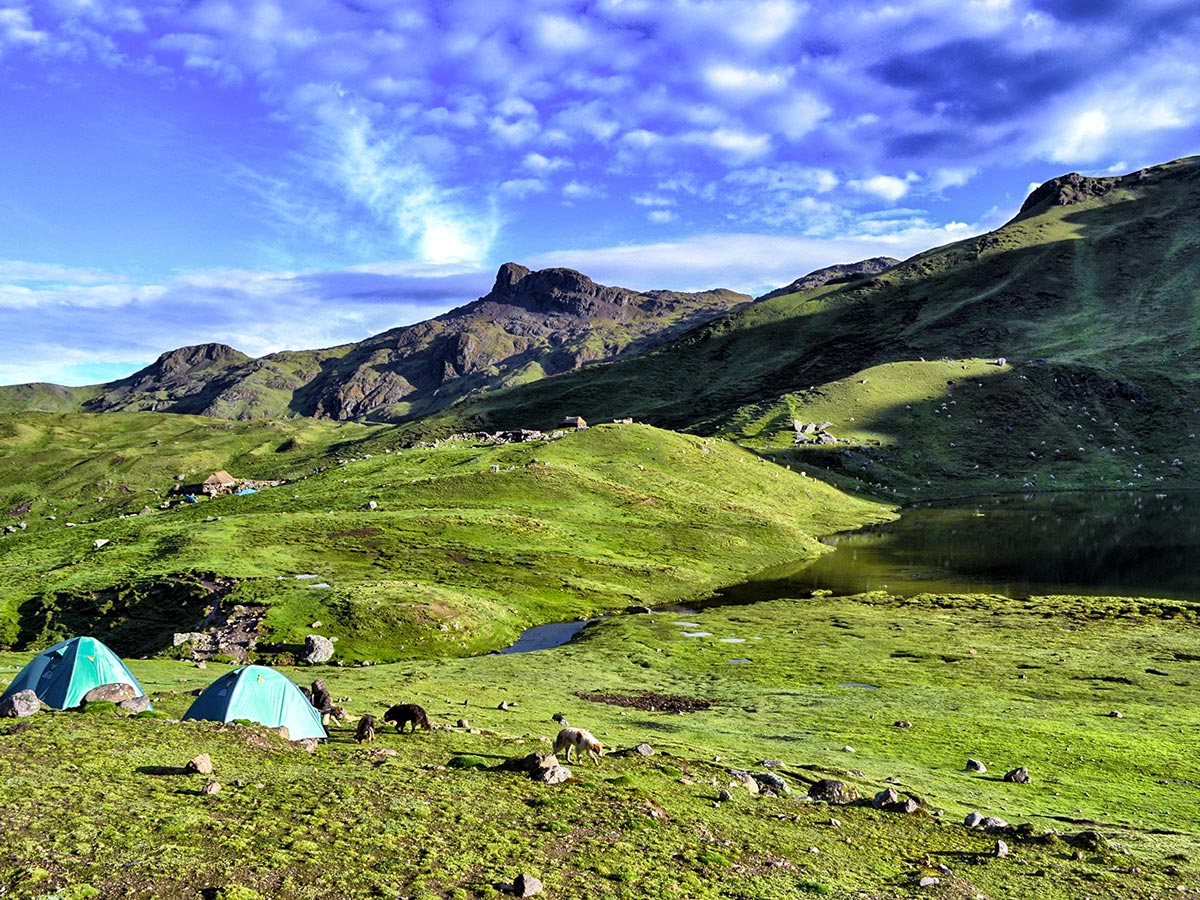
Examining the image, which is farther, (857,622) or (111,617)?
(857,622)

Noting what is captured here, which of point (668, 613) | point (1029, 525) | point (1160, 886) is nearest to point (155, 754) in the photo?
point (1160, 886)

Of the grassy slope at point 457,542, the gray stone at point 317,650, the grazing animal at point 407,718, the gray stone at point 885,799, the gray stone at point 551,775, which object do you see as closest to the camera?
the gray stone at point 551,775

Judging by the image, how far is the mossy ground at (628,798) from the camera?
1697 centimetres

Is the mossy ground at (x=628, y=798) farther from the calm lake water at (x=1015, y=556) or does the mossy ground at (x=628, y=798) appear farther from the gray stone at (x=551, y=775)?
the calm lake water at (x=1015, y=556)

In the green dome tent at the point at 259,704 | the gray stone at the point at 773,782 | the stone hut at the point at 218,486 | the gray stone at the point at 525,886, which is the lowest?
the gray stone at the point at 773,782

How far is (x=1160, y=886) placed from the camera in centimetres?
2009

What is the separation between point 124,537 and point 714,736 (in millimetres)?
89504

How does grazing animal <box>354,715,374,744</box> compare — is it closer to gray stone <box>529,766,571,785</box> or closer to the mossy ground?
the mossy ground

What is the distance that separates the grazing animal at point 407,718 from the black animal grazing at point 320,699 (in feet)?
13.2

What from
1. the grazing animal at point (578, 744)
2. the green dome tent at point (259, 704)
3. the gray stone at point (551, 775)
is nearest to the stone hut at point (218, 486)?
the green dome tent at point (259, 704)

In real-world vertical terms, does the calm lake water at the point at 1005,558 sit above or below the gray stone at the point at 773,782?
below

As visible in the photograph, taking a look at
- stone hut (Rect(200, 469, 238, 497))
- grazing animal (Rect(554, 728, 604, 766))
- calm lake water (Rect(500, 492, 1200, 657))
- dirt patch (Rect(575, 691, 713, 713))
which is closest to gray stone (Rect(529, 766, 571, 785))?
grazing animal (Rect(554, 728, 604, 766))

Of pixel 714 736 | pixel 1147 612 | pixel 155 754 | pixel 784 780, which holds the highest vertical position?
pixel 155 754

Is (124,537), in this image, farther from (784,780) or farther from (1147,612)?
(1147,612)
